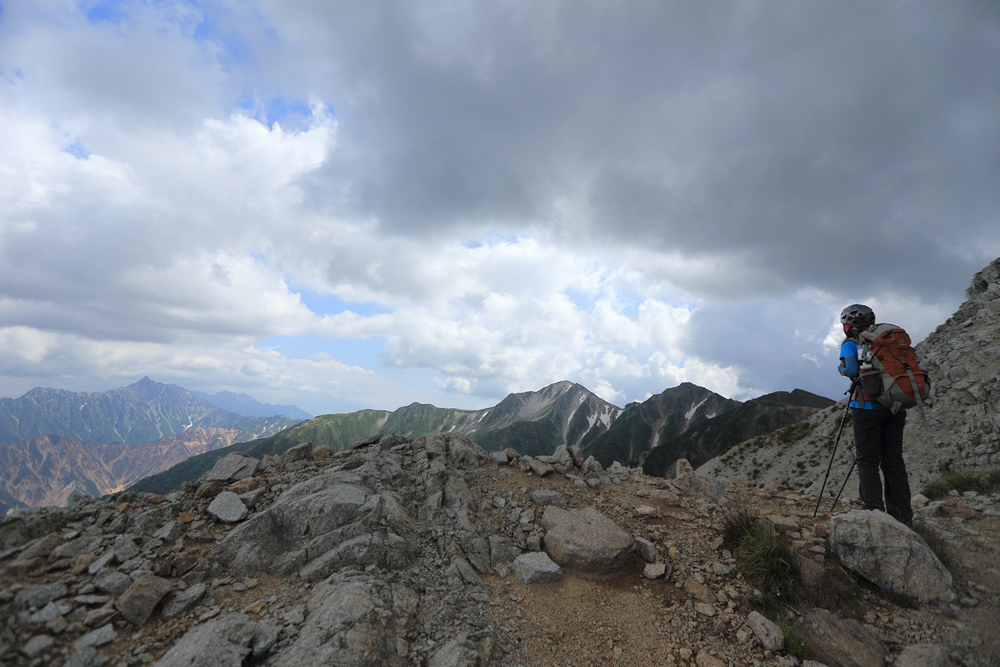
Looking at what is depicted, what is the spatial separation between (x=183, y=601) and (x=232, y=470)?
4976 mm

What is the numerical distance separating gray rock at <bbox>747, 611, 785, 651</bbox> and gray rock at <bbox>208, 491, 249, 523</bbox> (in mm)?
10619

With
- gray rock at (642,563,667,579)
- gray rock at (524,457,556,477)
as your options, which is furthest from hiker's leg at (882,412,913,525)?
gray rock at (524,457,556,477)

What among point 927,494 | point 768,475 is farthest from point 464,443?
point 768,475

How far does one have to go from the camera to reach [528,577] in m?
7.77

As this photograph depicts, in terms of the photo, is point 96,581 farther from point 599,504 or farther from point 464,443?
point 599,504

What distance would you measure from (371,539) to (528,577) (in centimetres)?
340

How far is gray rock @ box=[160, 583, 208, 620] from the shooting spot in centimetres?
636

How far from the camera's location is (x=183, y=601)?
6523 millimetres

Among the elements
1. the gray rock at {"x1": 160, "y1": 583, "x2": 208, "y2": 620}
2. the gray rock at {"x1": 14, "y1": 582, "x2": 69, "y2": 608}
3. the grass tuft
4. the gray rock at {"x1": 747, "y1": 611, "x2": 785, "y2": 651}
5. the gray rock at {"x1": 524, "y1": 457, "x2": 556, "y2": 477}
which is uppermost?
the grass tuft

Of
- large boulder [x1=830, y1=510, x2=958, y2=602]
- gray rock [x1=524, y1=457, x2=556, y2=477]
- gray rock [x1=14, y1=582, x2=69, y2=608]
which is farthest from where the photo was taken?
gray rock [x1=524, y1=457, x2=556, y2=477]

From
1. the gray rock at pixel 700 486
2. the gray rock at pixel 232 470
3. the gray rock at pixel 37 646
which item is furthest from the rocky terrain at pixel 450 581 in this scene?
the gray rock at pixel 700 486

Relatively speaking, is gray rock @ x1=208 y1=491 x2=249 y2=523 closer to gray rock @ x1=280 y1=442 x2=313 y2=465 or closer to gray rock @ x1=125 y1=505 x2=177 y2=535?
gray rock @ x1=125 y1=505 x2=177 y2=535

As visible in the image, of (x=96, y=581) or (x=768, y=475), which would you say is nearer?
(x=96, y=581)

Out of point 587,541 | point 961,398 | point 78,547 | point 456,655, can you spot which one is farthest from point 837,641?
point 961,398
